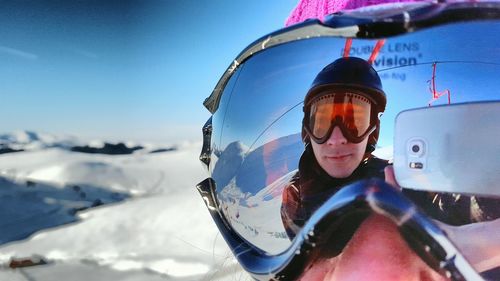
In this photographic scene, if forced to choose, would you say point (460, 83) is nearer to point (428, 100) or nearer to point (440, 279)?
point (428, 100)

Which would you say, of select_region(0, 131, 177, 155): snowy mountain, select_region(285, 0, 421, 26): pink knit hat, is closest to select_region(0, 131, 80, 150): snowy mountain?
select_region(0, 131, 177, 155): snowy mountain

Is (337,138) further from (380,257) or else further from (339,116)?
(380,257)

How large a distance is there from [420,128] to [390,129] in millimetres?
39

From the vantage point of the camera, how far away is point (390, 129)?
65cm

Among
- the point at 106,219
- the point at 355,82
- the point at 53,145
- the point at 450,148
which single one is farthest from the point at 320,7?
the point at 53,145

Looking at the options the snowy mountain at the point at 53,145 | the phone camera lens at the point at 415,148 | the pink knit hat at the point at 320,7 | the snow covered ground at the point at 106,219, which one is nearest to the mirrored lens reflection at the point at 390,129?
the phone camera lens at the point at 415,148

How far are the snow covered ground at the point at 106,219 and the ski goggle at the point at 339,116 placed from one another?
62cm

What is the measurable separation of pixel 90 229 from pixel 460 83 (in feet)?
6.14

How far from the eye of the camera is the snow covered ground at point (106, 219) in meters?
1.71

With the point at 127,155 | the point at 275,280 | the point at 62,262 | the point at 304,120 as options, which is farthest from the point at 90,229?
the point at 304,120

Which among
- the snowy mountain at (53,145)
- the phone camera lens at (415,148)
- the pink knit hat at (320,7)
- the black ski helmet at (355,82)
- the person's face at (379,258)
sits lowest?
the snowy mountain at (53,145)

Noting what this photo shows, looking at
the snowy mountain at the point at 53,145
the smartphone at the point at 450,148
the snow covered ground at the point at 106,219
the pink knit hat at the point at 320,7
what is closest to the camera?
the smartphone at the point at 450,148

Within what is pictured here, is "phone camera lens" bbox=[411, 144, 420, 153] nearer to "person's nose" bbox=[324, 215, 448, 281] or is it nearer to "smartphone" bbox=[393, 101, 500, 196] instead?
"smartphone" bbox=[393, 101, 500, 196]

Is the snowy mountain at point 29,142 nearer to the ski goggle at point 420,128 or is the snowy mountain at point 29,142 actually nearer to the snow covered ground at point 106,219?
the snow covered ground at point 106,219
